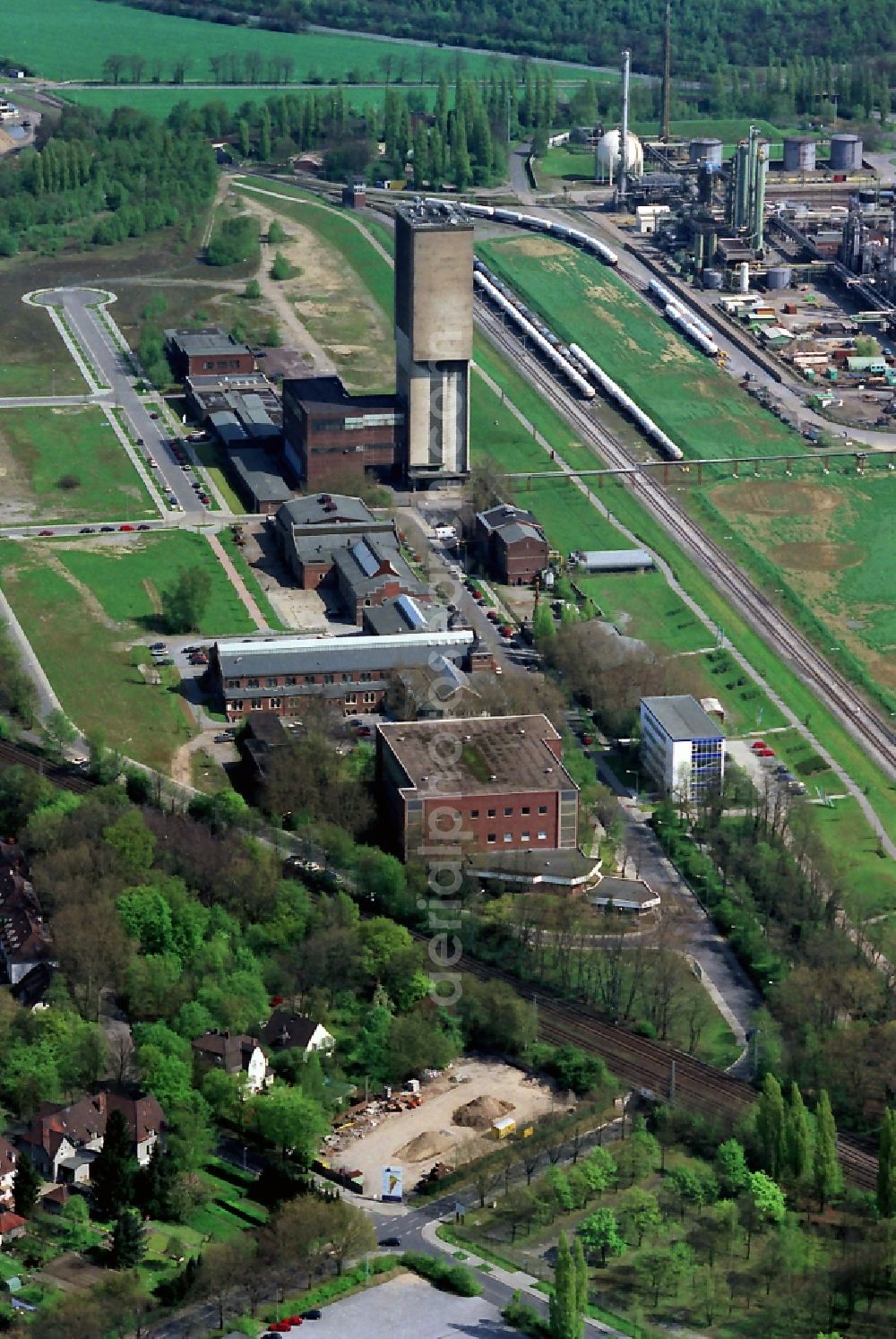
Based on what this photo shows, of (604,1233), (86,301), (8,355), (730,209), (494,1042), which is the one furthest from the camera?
(730,209)

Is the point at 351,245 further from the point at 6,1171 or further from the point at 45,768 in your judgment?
the point at 6,1171

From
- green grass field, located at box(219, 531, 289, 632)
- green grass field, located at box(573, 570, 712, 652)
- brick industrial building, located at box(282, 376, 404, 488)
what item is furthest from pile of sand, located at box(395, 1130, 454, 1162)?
brick industrial building, located at box(282, 376, 404, 488)

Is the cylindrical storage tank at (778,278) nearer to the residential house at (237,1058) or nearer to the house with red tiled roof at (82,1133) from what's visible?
the residential house at (237,1058)

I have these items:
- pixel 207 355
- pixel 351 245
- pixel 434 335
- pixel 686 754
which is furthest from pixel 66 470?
pixel 351 245

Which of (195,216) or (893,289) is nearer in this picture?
(893,289)

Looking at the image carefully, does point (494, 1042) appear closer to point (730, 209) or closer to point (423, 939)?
point (423, 939)


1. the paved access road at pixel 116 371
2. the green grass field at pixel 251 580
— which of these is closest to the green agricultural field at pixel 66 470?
the paved access road at pixel 116 371

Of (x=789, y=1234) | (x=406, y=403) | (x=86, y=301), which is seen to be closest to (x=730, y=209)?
(x=86, y=301)

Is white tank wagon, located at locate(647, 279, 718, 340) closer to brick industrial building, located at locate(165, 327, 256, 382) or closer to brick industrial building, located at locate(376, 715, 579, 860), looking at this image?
brick industrial building, located at locate(165, 327, 256, 382)
